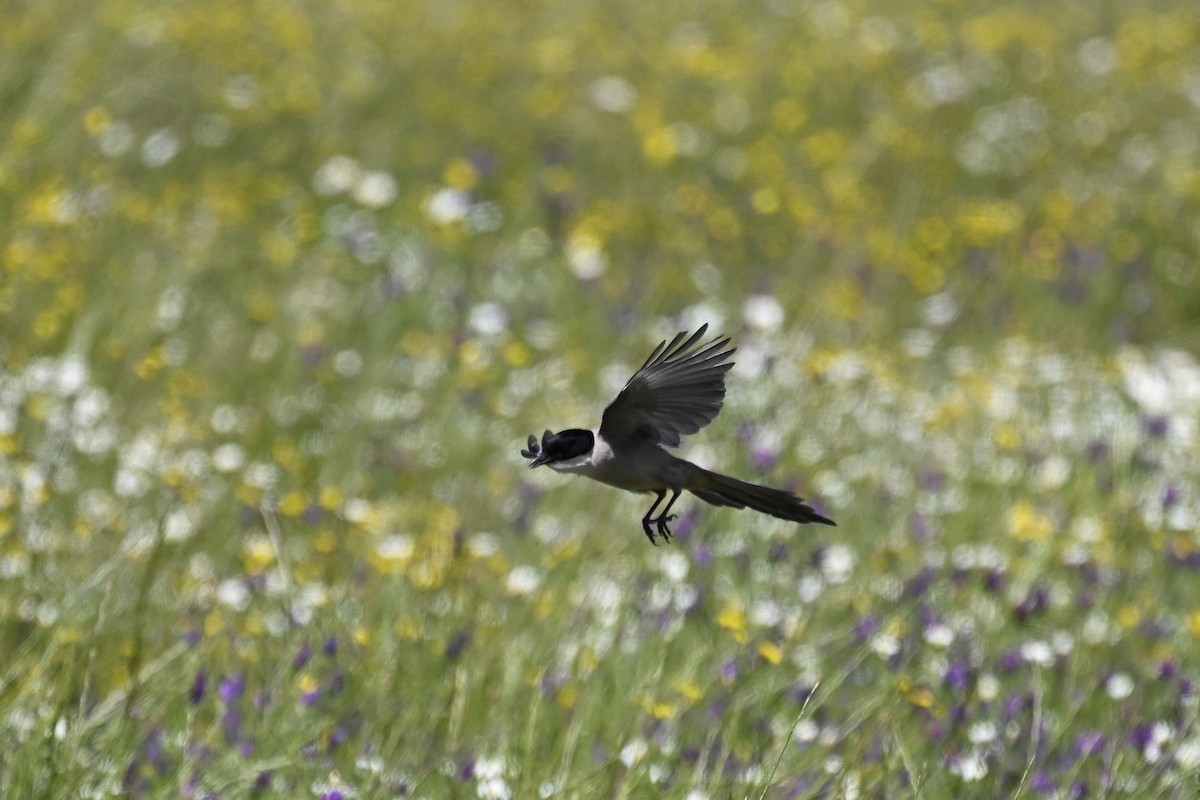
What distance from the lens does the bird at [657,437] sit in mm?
1427

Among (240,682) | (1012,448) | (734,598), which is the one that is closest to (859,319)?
(1012,448)

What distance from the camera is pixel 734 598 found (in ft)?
10.2

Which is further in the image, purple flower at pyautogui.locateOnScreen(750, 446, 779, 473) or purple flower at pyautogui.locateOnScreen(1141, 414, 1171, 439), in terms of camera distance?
purple flower at pyautogui.locateOnScreen(1141, 414, 1171, 439)

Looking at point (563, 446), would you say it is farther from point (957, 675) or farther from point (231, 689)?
point (957, 675)

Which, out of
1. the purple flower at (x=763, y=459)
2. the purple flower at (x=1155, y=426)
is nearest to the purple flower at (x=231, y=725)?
the purple flower at (x=763, y=459)

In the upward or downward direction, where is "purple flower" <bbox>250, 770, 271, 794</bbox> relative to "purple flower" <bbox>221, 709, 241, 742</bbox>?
upward

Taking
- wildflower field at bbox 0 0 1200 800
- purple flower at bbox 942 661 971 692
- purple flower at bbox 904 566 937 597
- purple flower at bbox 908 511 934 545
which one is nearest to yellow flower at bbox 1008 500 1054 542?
wildflower field at bbox 0 0 1200 800

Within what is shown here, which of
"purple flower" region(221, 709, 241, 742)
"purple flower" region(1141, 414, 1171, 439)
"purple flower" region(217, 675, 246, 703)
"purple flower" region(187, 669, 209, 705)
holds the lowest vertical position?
"purple flower" region(1141, 414, 1171, 439)

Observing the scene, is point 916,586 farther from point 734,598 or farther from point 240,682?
point 240,682

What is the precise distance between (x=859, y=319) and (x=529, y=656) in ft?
10.7

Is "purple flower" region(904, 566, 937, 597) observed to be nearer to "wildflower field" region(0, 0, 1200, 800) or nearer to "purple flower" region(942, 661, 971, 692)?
"wildflower field" region(0, 0, 1200, 800)

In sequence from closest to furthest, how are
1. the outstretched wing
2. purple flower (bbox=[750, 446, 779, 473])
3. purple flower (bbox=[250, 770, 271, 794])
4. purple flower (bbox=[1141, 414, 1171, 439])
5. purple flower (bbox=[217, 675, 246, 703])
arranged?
the outstretched wing < purple flower (bbox=[250, 770, 271, 794]) < purple flower (bbox=[217, 675, 246, 703]) < purple flower (bbox=[750, 446, 779, 473]) < purple flower (bbox=[1141, 414, 1171, 439])

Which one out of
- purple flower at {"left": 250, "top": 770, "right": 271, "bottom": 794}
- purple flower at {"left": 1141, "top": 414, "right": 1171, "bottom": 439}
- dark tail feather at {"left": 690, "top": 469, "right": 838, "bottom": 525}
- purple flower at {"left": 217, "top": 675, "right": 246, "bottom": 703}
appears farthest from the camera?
purple flower at {"left": 1141, "top": 414, "right": 1171, "bottom": 439}

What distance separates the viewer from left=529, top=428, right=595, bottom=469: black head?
1404mm
